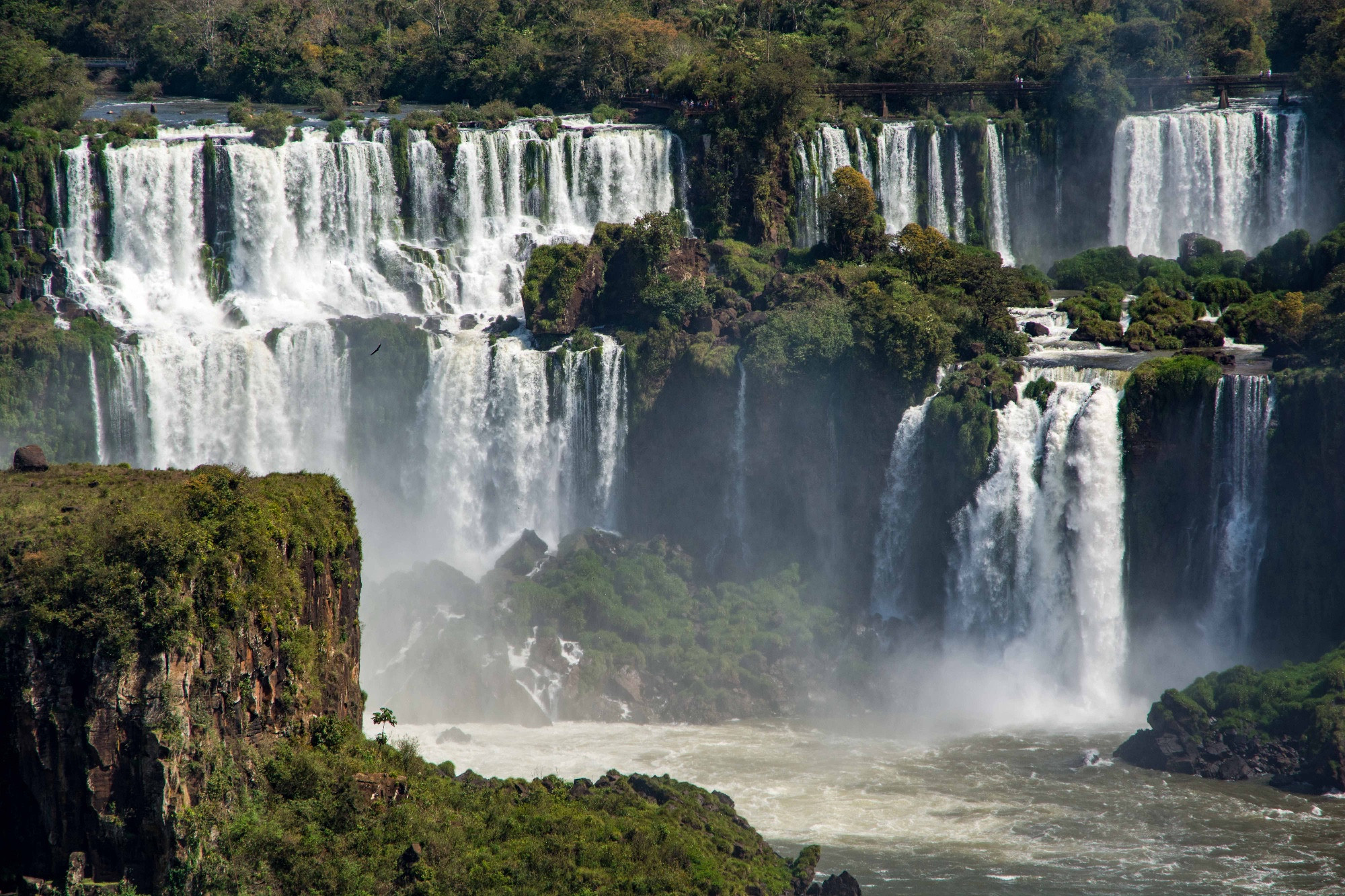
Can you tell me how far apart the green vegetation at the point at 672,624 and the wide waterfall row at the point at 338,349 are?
4.47 meters

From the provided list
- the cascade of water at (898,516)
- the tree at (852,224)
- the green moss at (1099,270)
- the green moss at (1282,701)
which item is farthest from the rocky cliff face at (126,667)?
the green moss at (1099,270)

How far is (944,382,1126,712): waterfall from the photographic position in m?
53.1

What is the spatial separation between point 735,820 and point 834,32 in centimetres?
5229

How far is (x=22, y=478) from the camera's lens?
1380 inches

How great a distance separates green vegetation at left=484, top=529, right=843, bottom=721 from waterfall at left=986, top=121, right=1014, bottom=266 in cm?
2131

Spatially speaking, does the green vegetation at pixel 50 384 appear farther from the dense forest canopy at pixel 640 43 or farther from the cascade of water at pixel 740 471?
the cascade of water at pixel 740 471

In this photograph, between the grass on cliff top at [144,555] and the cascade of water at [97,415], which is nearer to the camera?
the grass on cliff top at [144,555]

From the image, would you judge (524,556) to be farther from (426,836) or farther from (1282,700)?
(426,836)

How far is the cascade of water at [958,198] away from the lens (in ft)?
235

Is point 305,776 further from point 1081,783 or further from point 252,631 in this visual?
point 1081,783

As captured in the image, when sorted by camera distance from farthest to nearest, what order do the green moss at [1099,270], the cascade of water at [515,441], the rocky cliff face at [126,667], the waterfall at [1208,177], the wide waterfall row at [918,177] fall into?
the wide waterfall row at [918,177]
the waterfall at [1208,177]
the green moss at [1099,270]
the cascade of water at [515,441]
the rocky cliff face at [126,667]

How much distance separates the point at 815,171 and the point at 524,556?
73.8ft

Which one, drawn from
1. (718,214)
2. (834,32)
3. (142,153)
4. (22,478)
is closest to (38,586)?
(22,478)

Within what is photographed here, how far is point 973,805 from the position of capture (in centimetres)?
4431
